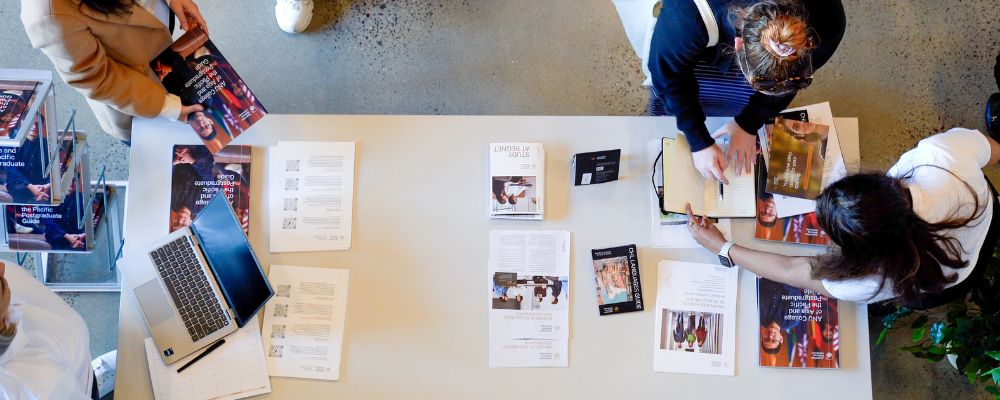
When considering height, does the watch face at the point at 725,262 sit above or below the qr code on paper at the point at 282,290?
above

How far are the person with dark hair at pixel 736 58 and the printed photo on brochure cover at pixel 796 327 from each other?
32 centimetres

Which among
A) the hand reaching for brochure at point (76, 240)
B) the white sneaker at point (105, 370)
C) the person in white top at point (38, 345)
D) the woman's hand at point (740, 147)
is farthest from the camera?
the white sneaker at point (105, 370)

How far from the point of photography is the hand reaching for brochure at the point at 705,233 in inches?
64.2

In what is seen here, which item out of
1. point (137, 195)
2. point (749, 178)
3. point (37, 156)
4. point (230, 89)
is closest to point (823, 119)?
point (749, 178)

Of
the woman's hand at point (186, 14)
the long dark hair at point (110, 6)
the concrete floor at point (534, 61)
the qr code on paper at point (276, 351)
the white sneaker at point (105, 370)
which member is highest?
the concrete floor at point (534, 61)

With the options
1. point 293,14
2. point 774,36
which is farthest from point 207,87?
point 774,36

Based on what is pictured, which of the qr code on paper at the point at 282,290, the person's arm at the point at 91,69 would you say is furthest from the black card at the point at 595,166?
the person's arm at the point at 91,69

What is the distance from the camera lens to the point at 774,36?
1.33 meters

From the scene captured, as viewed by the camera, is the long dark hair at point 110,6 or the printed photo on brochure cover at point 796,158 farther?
the printed photo on brochure cover at point 796,158

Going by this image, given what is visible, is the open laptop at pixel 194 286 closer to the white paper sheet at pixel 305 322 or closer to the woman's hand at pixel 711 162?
the white paper sheet at pixel 305 322

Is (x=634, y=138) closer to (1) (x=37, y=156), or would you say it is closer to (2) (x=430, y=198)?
(2) (x=430, y=198)

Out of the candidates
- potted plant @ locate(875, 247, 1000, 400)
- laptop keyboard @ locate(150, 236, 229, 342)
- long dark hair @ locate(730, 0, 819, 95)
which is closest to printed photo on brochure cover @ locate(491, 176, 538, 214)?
long dark hair @ locate(730, 0, 819, 95)

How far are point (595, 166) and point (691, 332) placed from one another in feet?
1.54

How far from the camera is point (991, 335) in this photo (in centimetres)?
169
